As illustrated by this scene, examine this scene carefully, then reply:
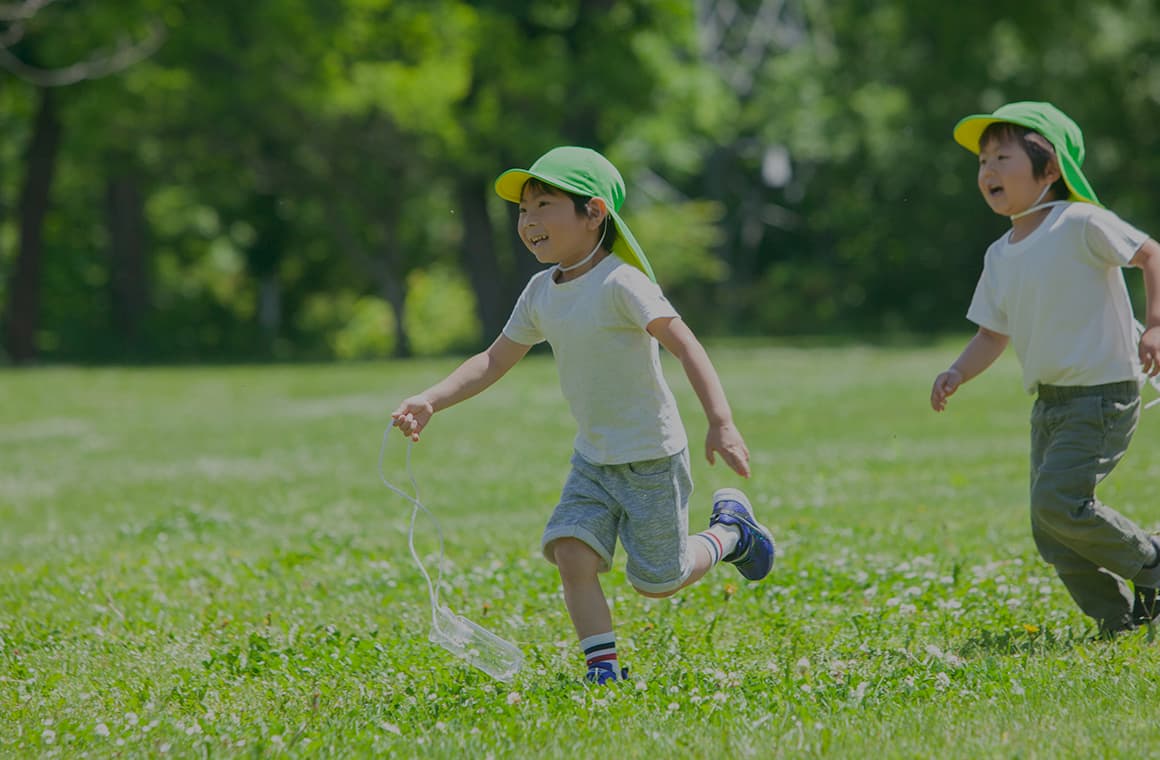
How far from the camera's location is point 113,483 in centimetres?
1339

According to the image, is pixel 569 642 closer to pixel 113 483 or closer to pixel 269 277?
pixel 113 483

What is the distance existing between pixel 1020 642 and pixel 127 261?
1374 inches

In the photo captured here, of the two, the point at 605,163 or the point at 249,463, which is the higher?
the point at 605,163

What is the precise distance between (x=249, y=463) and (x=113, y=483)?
158cm

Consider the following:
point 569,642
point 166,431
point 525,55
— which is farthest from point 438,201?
point 569,642

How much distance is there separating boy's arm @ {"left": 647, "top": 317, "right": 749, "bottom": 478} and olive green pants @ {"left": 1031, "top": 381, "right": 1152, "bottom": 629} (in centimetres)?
138

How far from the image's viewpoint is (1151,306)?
17.6ft

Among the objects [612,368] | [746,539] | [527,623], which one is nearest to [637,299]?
[612,368]

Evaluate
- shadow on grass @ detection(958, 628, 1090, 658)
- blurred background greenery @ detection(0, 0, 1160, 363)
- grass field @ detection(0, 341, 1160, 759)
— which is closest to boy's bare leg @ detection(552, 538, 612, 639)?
grass field @ detection(0, 341, 1160, 759)

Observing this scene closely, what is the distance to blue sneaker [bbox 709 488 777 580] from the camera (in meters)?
5.96

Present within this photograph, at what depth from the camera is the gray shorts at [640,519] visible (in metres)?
5.36

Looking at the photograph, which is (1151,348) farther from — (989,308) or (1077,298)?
(989,308)

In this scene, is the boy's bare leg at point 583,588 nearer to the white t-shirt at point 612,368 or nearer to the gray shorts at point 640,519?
the gray shorts at point 640,519

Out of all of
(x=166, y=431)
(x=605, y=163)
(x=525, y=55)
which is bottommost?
(x=166, y=431)
